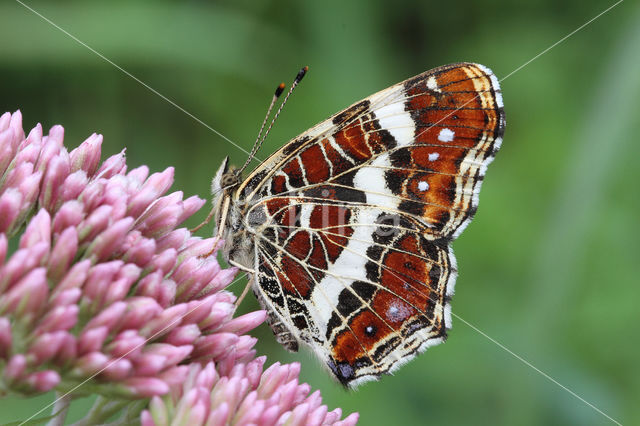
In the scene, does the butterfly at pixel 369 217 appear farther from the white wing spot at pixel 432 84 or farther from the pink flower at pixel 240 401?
the pink flower at pixel 240 401


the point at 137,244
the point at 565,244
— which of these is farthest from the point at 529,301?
the point at 137,244

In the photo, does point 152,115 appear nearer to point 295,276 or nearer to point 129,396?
point 295,276

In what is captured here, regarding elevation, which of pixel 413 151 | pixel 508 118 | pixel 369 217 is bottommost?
pixel 508 118

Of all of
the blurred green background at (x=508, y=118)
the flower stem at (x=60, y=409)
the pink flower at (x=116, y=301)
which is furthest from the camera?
the blurred green background at (x=508, y=118)

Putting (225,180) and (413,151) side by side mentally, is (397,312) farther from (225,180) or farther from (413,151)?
(225,180)

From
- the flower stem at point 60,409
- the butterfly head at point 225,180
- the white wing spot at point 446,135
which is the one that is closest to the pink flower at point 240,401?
the flower stem at point 60,409

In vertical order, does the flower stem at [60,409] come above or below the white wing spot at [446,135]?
below

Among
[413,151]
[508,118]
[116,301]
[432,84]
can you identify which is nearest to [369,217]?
[413,151]
